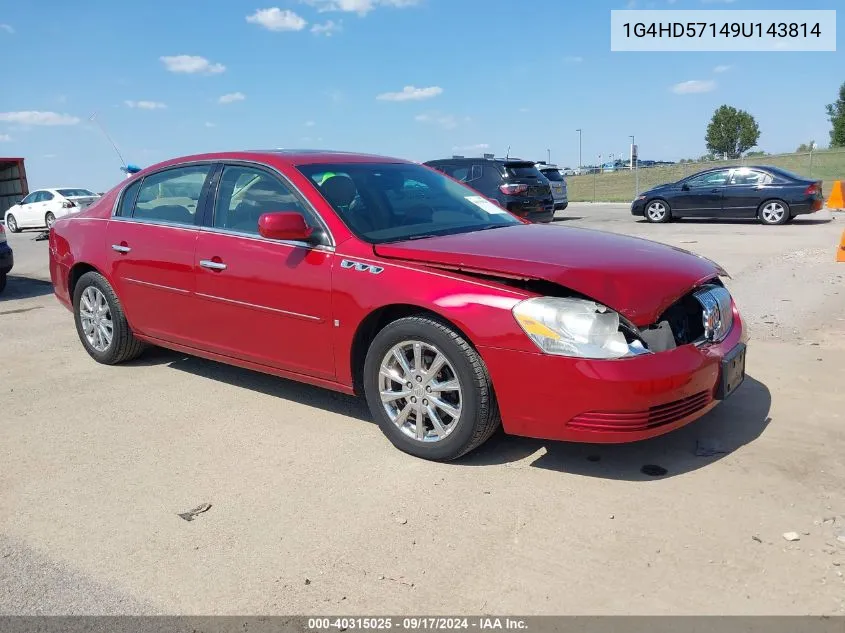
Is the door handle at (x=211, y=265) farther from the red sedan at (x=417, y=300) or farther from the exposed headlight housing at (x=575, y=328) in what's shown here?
the exposed headlight housing at (x=575, y=328)

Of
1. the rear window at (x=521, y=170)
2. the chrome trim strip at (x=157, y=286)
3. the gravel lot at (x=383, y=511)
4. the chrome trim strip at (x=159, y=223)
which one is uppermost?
the rear window at (x=521, y=170)

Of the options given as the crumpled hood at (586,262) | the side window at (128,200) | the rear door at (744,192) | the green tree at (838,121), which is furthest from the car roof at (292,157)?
the green tree at (838,121)

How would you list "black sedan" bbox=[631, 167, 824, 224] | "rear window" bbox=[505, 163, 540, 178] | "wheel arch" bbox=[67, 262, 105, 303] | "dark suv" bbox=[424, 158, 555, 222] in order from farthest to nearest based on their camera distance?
"black sedan" bbox=[631, 167, 824, 224] → "rear window" bbox=[505, 163, 540, 178] → "dark suv" bbox=[424, 158, 555, 222] → "wheel arch" bbox=[67, 262, 105, 303]

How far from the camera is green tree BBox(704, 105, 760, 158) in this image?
71.4 metres

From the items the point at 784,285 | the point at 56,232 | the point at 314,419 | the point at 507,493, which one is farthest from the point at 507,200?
the point at 507,493

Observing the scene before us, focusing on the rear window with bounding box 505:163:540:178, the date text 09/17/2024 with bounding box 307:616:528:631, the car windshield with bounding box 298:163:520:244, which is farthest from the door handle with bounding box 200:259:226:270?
the rear window with bounding box 505:163:540:178

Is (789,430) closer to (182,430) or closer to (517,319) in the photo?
(517,319)

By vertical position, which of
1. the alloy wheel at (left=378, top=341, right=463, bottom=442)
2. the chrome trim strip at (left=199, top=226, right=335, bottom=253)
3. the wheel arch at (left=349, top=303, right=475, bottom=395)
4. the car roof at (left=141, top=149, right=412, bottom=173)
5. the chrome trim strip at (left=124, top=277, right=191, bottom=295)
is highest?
the car roof at (left=141, top=149, right=412, bottom=173)

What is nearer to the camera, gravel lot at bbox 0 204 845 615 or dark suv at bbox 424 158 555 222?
gravel lot at bbox 0 204 845 615

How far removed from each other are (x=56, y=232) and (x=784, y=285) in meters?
7.47

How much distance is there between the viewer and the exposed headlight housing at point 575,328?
3318 millimetres

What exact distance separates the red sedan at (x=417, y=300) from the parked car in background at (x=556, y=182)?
14455 mm

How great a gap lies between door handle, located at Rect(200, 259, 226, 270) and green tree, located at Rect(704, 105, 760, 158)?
74199 mm

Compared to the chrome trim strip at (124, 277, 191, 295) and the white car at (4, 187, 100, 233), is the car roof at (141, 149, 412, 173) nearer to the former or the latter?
the chrome trim strip at (124, 277, 191, 295)
